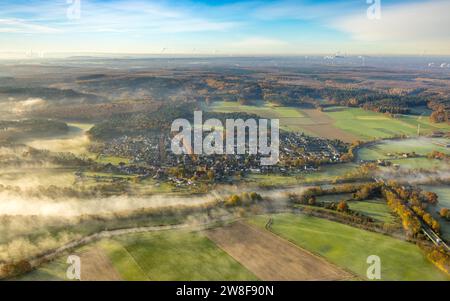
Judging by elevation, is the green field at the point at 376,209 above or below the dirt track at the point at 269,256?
above

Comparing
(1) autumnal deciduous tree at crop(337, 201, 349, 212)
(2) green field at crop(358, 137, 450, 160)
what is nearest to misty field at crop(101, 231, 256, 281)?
(1) autumnal deciduous tree at crop(337, 201, 349, 212)

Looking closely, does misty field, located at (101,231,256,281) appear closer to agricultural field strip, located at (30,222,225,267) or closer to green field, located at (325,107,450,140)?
agricultural field strip, located at (30,222,225,267)

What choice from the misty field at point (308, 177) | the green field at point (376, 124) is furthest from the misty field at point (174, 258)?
the green field at point (376, 124)

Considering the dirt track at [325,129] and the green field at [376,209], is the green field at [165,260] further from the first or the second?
the dirt track at [325,129]

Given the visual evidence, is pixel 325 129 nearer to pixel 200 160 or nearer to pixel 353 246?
pixel 200 160

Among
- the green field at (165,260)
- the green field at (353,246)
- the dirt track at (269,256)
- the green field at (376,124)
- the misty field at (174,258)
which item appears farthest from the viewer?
the green field at (376,124)

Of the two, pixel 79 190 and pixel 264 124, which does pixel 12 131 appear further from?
pixel 264 124
